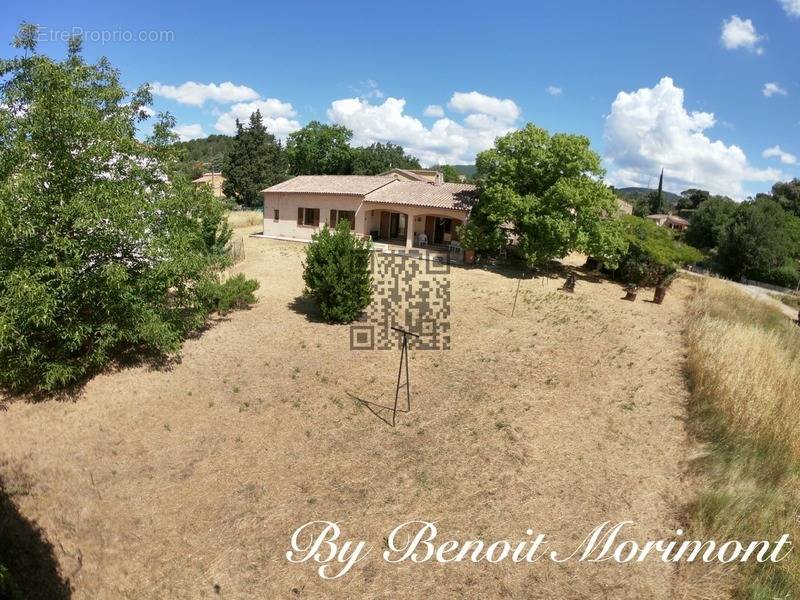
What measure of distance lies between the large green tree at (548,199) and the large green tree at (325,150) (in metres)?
35.3

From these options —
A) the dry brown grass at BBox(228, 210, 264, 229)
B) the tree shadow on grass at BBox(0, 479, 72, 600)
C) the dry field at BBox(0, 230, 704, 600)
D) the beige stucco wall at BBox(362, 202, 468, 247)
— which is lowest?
the tree shadow on grass at BBox(0, 479, 72, 600)

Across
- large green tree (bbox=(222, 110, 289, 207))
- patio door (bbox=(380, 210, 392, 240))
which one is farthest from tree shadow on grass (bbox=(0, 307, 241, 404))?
large green tree (bbox=(222, 110, 289, 207))

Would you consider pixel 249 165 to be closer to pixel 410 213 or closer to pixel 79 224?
pixel 410 213

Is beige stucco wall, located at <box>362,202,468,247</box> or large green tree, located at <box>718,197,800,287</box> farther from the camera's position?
large green tree, located at <box>718,197,800,287</box>

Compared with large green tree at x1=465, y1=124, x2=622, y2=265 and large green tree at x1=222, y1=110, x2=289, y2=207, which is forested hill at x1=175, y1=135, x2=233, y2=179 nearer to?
large green tree at x1=222, y1=110, x2=289, y2=207

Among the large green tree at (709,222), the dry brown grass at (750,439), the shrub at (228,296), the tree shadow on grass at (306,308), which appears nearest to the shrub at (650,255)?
the dry brown grass at (750,439)

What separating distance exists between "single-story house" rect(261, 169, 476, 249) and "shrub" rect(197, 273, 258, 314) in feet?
36.2

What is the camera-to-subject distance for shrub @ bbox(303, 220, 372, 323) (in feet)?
41.8

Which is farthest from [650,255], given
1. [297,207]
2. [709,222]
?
[709,222]

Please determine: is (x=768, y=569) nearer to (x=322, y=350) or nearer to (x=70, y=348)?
(x=322, y=350)

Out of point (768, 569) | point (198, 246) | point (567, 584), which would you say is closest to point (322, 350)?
point (198, 246)

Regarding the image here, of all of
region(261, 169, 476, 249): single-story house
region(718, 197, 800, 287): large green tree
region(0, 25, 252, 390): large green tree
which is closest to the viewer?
region(0, 25, 252, 390): large green tree

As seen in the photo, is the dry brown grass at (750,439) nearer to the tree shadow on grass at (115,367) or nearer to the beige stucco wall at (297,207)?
the tree shadow on grass at (115,367)

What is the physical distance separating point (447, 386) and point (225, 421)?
4.71m
